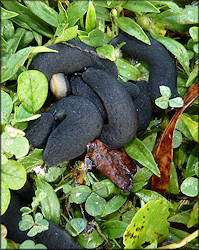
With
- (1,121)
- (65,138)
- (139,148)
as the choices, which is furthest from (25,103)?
(139,148)

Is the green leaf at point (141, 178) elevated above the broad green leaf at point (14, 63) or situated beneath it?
situated beneath

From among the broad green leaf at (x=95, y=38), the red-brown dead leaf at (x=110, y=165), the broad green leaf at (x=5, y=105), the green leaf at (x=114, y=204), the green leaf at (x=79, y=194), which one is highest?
the broad green leaf at (x=95, y=38)

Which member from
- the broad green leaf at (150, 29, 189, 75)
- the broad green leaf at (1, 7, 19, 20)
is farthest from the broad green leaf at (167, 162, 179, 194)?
the broad green leaf at (1, 7, 19, 20)

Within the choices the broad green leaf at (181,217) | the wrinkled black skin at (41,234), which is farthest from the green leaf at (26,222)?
the broad green leaf at (181,217)

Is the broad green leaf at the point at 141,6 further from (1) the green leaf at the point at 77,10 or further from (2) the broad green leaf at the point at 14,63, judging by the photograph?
(2) the broad green leaf at the point at 14,63

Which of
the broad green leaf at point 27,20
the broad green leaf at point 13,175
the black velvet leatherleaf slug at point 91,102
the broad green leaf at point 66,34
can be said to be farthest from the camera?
the broad green leaf at point 27,20

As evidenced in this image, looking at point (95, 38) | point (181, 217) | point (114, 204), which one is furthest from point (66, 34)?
point (181, 217)

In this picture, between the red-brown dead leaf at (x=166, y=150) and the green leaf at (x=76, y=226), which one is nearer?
the green leaf at (x=76, y=226)
